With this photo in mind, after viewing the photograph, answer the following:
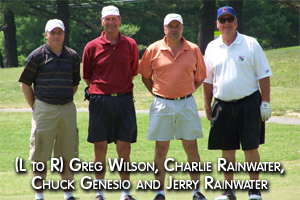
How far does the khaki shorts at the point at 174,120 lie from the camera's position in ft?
22.7

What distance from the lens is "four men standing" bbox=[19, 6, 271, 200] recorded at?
22.1 ft

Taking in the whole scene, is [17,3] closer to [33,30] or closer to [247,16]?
[33,30]

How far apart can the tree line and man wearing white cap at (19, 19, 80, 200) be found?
27.9 metres

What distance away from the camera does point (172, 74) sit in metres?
6.85

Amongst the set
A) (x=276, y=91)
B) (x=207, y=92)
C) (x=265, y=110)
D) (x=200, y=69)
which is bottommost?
(x=276, y=91)

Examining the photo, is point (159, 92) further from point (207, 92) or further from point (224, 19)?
point (224, 19)

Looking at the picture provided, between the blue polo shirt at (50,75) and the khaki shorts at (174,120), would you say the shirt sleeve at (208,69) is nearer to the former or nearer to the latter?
the khaki shorts at (174,120)

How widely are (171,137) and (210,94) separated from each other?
67 centimetres

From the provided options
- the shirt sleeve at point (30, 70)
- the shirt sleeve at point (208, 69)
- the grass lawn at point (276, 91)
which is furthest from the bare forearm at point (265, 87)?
the grass lawn at point (276, 91)

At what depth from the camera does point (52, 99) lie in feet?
22.1

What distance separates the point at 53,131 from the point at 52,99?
359 mm

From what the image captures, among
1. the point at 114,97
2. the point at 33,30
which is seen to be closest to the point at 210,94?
the point at 114,97

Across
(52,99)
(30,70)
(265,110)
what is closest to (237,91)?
(265,110)

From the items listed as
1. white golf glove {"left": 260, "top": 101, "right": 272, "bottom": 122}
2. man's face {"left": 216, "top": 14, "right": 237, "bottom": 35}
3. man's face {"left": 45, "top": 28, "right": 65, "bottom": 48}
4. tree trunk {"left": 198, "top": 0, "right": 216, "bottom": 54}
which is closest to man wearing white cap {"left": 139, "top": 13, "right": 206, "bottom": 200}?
man's face {"left": 216, "top": 14, "right": 237, "bottom": 35}
